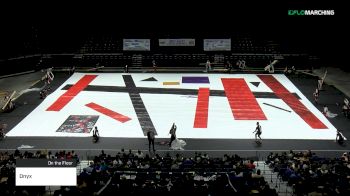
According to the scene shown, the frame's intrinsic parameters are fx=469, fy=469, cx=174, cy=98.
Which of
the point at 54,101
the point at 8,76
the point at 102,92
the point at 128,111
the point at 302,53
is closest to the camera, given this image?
the point at 128,111

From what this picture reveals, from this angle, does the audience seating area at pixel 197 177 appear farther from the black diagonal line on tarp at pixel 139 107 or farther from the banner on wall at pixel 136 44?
the banner on wall at pixel 136 44

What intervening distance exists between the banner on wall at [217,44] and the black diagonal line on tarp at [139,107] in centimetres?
1064

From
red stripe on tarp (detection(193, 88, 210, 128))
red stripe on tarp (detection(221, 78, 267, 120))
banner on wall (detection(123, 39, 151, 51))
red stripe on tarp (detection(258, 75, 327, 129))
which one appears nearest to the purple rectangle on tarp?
red stripe on tarp (detection(221, 78, 267, 120))

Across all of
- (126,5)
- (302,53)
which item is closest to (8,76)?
(126,5)

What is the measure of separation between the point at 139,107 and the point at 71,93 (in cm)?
684

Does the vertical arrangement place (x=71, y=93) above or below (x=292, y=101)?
above

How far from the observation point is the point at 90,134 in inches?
1066

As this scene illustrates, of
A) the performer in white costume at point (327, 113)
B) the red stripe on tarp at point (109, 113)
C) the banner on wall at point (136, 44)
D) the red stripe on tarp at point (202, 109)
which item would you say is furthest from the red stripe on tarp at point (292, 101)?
the banner on wall at point (136, 44)

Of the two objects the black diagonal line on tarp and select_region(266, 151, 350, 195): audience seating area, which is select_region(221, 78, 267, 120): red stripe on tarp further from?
select_region(266, 151, 350, 195): audience seating area

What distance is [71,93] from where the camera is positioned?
119ft

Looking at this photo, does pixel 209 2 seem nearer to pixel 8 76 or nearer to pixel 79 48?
pixel 79 48

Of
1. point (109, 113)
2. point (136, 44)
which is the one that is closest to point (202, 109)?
point (109, 113)

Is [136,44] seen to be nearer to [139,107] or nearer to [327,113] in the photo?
[139,107]

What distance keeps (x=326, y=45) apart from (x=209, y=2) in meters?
12.8
